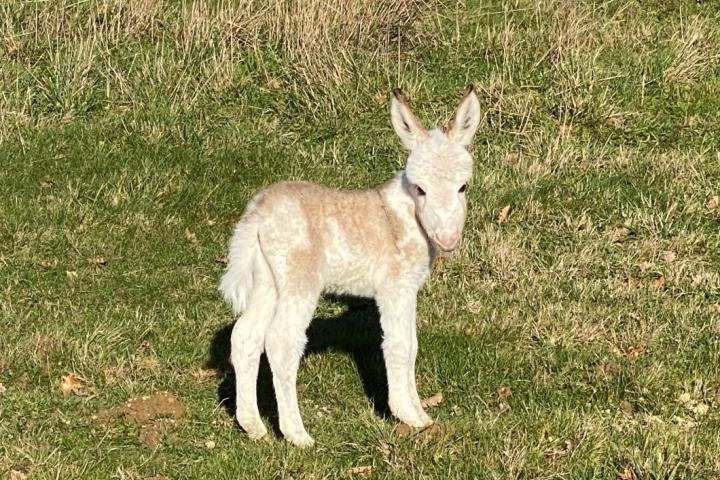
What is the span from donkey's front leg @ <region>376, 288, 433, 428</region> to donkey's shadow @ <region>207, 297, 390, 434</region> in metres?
0.46

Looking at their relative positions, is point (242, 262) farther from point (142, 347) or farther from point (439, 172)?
point (142, 347)

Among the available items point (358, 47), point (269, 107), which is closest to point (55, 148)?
point (269, 107)

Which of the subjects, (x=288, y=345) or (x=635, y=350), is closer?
(x=288, y=345)

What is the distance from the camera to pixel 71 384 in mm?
7770

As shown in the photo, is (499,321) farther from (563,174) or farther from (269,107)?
(269,107)

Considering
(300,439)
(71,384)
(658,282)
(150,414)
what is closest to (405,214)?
(300,439)

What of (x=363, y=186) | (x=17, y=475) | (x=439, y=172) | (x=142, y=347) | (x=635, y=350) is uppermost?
(x=439, y=172)

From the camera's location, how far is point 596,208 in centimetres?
1073

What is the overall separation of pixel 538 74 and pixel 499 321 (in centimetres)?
498

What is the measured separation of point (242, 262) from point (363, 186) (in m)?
4.60

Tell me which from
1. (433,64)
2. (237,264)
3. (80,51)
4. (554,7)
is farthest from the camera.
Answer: (554,7)

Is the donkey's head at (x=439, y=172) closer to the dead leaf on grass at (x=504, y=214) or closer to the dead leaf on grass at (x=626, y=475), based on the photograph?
the dead leaf on grass at (x=626, y=475)

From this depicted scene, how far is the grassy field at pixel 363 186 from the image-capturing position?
6895 mm

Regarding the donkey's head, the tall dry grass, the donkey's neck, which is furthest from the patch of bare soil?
the tall dry grass
